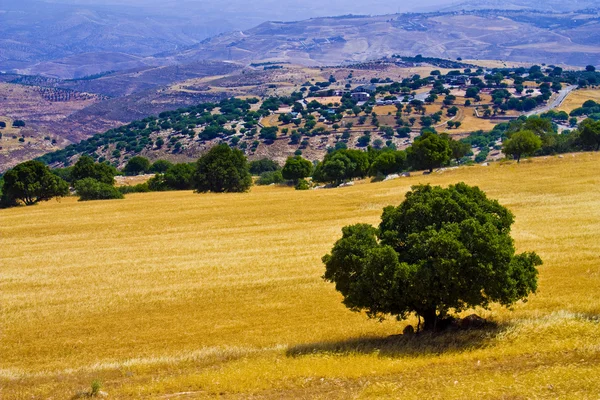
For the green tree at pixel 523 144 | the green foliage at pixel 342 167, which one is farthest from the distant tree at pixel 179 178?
the green tree at pixel 523 144

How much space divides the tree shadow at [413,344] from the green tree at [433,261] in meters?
1.01

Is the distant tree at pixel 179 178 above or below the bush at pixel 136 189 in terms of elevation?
above

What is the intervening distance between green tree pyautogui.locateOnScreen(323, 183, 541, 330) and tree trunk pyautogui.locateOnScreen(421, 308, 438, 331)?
40 millimetres

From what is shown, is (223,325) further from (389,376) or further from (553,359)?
(553,359)

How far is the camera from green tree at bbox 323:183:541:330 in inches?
864

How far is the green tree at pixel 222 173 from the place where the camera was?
3457 inches

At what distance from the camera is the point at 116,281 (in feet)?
131

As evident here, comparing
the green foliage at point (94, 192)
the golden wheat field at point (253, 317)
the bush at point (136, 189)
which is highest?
the green foliage at point (94, 192)

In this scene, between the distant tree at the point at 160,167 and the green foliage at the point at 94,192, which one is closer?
the green foliage at the point at 94,192

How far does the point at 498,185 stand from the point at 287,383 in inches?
2101

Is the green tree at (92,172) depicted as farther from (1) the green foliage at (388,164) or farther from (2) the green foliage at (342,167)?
(1) the green foliage at (388,164)

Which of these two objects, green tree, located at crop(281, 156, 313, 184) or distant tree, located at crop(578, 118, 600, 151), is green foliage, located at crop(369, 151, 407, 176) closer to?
green tree, located at crop(281, 156, 313, 184)

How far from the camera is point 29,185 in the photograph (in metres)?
78.1

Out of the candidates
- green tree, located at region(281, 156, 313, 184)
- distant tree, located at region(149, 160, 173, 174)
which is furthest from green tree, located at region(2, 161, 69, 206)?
distant tree, located at region(149, 160, 173, 174)
